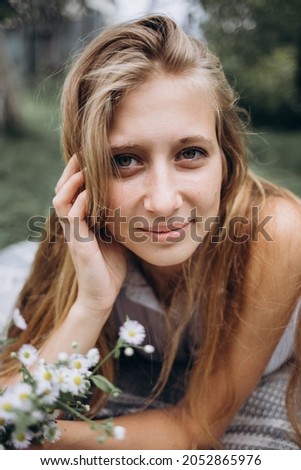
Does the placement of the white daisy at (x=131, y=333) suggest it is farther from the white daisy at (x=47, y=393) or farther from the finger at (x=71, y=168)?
the finger at (x=71, y=168)

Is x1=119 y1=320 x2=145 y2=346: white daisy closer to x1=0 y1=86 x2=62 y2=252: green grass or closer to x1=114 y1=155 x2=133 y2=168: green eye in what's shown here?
x1=114 y1=155 x2=133 y2=168: green eye

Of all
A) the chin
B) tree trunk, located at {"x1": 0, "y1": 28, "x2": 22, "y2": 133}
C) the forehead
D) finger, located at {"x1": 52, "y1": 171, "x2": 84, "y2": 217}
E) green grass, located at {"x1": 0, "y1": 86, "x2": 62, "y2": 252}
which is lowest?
green grass, located at {"x1": 0, "y1": 86, "x2": 62, "y2": 252}

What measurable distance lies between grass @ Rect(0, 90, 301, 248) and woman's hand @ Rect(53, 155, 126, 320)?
84.0 inches

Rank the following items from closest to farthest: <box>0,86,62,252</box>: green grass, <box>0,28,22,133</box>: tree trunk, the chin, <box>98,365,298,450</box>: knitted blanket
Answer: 1. the chin
2. <box>98,365,298,450</box>: knitted blanket
3. <box>0,86,62,252</box>: green grass
4. <box>0,28,22,133</box>: tree trunk

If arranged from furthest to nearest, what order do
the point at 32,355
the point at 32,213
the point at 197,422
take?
the point at 32,213, the point at 197,422, the point at 32,355

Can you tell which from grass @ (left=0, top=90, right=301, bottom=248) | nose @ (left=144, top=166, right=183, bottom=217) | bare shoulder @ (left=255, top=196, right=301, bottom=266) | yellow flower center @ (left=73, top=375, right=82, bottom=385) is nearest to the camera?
yellow flower center @ (left=73, top=375, right=82, bottom=385)

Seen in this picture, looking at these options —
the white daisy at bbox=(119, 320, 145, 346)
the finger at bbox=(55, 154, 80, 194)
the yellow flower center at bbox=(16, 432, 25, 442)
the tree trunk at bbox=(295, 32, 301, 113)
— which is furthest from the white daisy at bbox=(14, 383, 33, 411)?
the tree trunk at bbox=(295, 32, 301, 113)

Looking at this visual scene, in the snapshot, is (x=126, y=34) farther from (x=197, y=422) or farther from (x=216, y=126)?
(x=197, y=422)

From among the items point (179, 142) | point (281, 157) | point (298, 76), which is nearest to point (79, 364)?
point (179, 142)

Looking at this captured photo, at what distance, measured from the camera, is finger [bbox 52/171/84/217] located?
1574 mm

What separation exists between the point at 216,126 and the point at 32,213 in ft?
8.47

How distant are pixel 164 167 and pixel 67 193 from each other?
307 millimetres

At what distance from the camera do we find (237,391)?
5.60 feet
